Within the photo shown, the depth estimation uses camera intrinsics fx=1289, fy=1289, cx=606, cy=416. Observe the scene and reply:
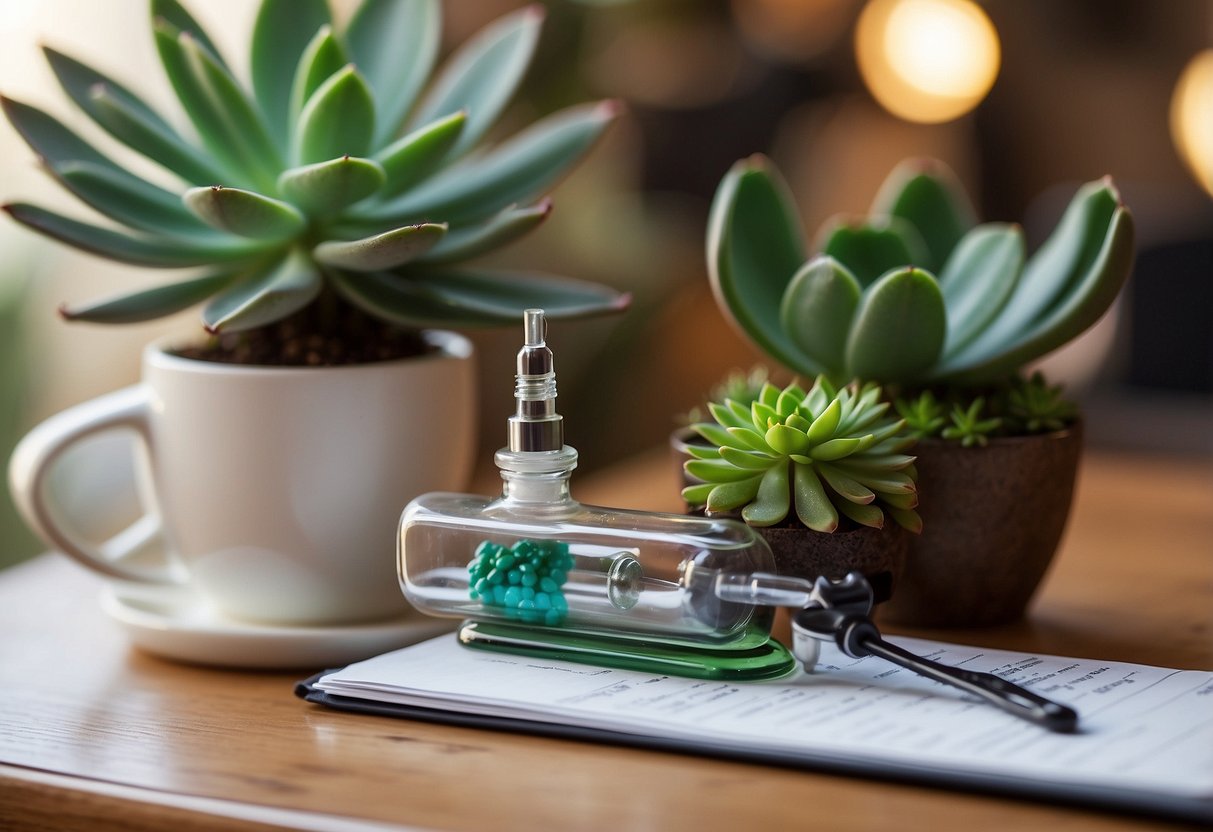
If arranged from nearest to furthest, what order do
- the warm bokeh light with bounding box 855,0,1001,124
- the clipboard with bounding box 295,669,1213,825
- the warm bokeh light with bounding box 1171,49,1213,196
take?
the clipboard with bounding box 295,669,1213,825, the warm bokeh light with bounding box 1171,49,1213,196, the warm bokeh light with bounding box 855,0,1001,124

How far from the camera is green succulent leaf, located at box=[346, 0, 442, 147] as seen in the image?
2.45 feet

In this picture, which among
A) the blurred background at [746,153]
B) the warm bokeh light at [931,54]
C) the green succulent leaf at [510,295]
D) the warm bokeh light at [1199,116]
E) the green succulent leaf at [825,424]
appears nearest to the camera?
the green succulent leaf at [825,424]

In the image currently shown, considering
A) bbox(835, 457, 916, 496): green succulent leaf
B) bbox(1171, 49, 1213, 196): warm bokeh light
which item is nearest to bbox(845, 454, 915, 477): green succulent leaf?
bbox(835, 457, 916, 496): green succulent leaf

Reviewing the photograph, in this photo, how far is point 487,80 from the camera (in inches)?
30.2

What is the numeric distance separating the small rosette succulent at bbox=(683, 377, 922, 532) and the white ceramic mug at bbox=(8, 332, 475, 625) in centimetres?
17

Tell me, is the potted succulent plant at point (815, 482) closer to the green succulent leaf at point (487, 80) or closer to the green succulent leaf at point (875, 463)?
the green succulent leaf at point (875, 463)

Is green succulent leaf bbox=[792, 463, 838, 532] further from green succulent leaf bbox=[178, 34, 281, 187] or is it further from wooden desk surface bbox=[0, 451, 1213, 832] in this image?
green succulent leaf bbox=[178, 34, 281, 187]

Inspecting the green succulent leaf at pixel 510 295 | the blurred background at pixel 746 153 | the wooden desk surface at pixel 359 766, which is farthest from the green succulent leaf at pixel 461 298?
the blurred background at pixel 746 153

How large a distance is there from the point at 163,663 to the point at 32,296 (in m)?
1.23

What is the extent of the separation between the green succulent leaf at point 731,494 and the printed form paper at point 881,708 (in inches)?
3.3

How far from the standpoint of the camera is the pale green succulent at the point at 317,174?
2.13 feet

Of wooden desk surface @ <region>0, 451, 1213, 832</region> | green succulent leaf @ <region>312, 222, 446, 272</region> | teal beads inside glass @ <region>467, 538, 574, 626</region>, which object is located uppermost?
green succulent leaf @ <region>312, 222, 446, 272</region>

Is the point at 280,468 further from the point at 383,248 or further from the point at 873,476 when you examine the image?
the point at 873,476

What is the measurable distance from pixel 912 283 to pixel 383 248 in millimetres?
260
